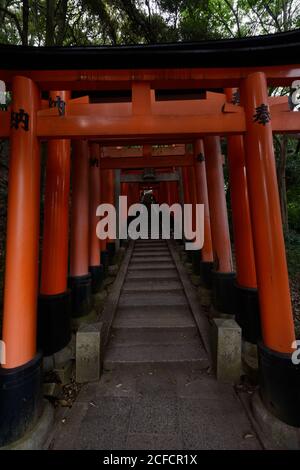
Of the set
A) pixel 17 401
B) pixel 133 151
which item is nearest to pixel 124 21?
pixel 133 151

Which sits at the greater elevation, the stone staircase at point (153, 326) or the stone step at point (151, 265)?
the stone step at point (151, 265)

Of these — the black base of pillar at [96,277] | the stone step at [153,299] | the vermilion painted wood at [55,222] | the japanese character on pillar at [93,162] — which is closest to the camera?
the vermilion painted wood at [55,222]

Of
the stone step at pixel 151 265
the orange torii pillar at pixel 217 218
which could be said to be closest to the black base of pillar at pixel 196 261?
the stone step at pixel 151 265

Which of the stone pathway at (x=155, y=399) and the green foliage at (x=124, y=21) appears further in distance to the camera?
the green foliage at (x=124, y=21)

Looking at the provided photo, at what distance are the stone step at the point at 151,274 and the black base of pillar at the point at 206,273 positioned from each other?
36.4 inches

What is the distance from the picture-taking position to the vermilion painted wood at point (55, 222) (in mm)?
3773

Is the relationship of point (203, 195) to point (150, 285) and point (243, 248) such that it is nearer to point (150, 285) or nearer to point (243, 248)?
point (243, 248)

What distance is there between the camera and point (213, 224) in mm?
5371

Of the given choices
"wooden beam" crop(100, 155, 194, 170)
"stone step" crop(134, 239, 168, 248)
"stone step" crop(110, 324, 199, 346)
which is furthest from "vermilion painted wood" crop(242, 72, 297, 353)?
"stone step" crop(134, 239, 168, 248)

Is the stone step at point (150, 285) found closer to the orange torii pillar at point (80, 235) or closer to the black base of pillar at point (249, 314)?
the orange torii pillar at point (80, 235)

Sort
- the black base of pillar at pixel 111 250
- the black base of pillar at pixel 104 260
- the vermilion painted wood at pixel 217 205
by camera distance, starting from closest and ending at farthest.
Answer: the vermilion painted wood at pixel 217 205
the black base of pillar at pixel 104 260
the black base of pillar at pixel 111 250

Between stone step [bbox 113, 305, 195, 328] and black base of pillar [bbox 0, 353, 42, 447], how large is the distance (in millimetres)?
2154

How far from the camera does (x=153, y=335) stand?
4348 millimetres

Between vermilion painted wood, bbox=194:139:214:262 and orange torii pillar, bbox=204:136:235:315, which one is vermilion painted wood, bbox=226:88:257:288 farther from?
vermilion painted wood, bbox=194:139:214:262
